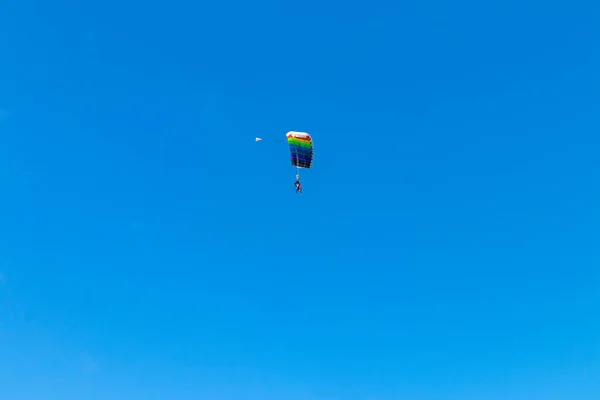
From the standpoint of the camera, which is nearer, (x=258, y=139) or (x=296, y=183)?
(x=258, y=139)

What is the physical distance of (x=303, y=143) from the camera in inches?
3999

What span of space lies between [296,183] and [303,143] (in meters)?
10.2

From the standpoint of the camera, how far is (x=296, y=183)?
110 metres

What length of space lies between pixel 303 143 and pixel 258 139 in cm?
763

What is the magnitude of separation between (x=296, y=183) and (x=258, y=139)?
46.4ft

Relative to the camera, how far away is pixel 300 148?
335 ft

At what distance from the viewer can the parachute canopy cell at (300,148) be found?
10150 centimetres

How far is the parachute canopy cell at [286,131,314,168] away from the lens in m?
102

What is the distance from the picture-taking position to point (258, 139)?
323 ft

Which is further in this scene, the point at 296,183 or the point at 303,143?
the point at 296,183
